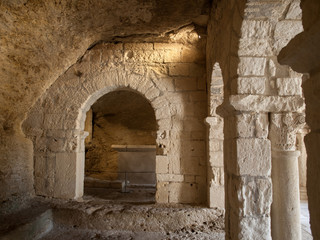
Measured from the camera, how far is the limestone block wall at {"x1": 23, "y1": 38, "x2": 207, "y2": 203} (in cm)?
434

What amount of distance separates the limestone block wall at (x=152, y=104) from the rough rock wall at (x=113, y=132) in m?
4.04

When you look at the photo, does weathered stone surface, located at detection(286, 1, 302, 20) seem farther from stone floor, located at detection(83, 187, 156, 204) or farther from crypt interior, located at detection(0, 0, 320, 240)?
stone floor, located at detection(83, 187, 156, 204)

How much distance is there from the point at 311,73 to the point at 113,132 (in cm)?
878

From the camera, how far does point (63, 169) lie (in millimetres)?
4461

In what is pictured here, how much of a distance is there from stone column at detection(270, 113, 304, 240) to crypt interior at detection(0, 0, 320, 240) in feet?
0.04

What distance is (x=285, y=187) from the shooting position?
104 inches

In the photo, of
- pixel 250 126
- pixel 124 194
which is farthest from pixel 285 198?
pixel 124 194

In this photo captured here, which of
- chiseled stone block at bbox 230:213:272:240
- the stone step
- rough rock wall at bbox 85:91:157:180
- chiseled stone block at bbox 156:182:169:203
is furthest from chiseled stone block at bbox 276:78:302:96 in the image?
rough rock wall at bbox 85:91:157:180

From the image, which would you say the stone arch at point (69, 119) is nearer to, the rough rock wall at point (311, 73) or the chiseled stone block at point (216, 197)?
the chiseled stone block at point (216, 197)

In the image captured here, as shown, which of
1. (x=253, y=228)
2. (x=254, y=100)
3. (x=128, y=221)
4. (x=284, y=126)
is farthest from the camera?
(x=128, y=221)

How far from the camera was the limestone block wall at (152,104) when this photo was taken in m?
4.34

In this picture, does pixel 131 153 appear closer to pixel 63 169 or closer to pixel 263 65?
pixel 63 169

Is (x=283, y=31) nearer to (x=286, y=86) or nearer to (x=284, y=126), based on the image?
(x=286, y=86)

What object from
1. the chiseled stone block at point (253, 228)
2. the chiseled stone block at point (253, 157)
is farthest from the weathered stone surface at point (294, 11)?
the chiseled stone block at point (253, 228)
